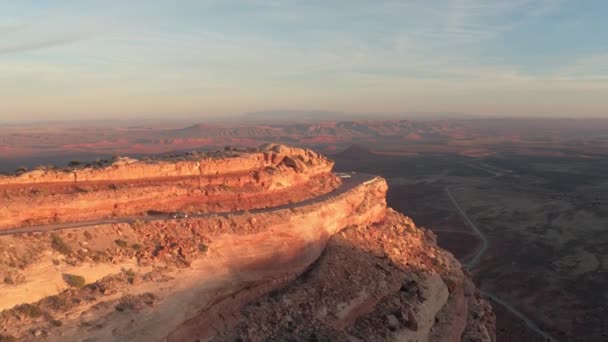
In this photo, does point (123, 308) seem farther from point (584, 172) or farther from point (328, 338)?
point (584, 172)

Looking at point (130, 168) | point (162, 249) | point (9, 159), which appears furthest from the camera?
point (9, 159)

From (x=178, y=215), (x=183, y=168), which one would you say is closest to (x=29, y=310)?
(x=178, y=215)

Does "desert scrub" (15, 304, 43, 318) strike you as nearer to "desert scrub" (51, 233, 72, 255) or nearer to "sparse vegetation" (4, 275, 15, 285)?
"sparse vegetation" (4, 275, 15, 285)

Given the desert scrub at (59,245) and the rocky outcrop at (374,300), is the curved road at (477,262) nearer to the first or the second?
the rocky outcrop at (374,300)

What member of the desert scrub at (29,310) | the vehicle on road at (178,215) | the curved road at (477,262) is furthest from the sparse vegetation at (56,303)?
the curved road at (477,262)

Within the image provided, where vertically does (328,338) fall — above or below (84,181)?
below

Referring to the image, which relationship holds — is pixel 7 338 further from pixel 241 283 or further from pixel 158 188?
pixel 158 188

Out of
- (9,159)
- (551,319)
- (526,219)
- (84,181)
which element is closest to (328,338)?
(84,181)

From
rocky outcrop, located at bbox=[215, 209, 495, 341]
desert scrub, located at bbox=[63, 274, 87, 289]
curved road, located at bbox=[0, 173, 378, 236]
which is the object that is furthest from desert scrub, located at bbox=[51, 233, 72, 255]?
rocky outcrop, located at bbox=[215, 209, 495, 341]
